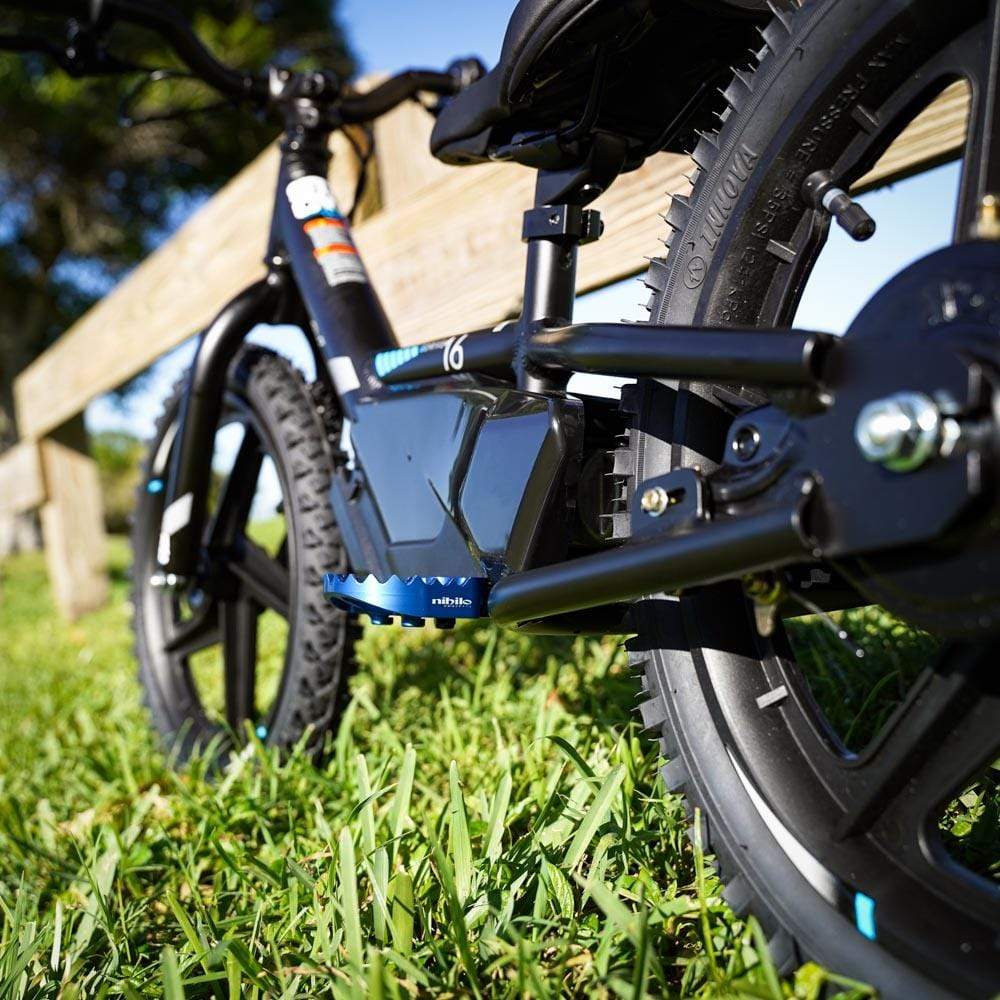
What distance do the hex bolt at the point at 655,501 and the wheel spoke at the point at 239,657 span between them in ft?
4.16

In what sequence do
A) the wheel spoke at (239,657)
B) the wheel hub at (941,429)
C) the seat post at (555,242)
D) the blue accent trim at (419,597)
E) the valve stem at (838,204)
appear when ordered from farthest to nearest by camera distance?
the wheel spoke at (239,657) < the seat post at (555,242) < the blue accent trim at (419,597) < the valve stem at (838,204) < the wheel hub at (941,429)

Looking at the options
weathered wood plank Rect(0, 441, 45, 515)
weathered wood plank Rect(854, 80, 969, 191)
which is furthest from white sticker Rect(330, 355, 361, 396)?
weathered wood plank Rect(0, 441, 45, 515)

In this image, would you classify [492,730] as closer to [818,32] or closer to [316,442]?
[316,442]

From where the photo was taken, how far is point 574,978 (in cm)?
99

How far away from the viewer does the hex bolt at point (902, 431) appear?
2.46 feet

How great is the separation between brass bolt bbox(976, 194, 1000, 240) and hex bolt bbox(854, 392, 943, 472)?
14 centimetres

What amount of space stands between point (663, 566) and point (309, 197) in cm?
129

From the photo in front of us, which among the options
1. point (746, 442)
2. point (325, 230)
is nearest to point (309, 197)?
point (325, 230)

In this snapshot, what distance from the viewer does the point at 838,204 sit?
3.25ft

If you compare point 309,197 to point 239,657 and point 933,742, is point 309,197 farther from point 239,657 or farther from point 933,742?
point 933,742

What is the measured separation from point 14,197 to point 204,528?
1491 cm

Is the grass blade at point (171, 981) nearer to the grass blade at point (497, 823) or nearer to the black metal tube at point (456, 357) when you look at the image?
the grass blade at point (497, 823)

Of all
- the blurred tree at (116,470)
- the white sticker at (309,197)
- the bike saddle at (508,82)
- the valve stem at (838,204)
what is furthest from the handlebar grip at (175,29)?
the blurred tree at (116,470)

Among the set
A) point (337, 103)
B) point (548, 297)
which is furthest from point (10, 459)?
point (548, 297)
